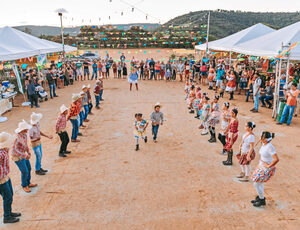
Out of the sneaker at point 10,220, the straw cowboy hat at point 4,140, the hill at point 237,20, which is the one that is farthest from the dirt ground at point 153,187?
the hill at point 237,20

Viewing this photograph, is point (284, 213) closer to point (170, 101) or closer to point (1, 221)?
point (1, 221)

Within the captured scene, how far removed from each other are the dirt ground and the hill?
54.1 metres

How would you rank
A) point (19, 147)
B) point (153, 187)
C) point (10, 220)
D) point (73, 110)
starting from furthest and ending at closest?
point (73, 110), point (153, 187), point (19, 147), point (10, 220)

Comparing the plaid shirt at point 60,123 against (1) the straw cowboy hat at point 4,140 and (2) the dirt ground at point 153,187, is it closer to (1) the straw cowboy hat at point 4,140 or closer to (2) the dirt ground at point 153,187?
(2) the dirt ground at point 153,187

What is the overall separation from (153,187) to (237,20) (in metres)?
74.3

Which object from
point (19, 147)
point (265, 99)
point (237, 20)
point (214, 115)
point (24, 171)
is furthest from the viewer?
point (237, 20)

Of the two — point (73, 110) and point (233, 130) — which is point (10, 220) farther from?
point (233, 130)

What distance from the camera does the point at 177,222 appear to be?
4406mm

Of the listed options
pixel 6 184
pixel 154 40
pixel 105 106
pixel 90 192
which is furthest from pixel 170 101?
pixel 154 40

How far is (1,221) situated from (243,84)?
13673mm

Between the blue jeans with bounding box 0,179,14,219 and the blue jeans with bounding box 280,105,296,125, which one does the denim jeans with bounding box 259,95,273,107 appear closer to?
the blue jeans with bounding box 280,105,296,125

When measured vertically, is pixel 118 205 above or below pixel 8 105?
Answer: below

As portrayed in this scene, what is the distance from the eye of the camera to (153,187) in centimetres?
551

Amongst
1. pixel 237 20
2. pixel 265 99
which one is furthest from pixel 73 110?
pixel 237 20
